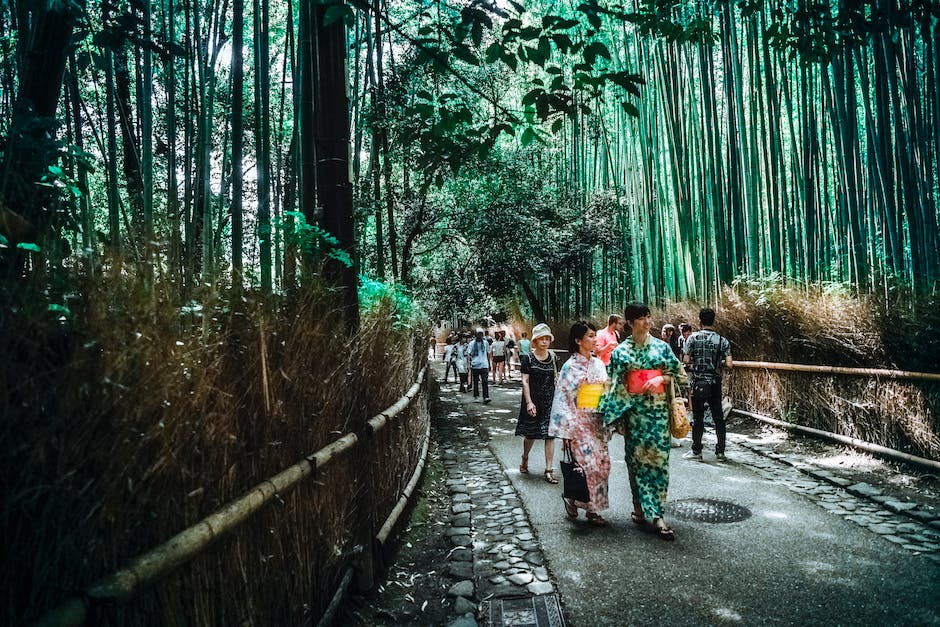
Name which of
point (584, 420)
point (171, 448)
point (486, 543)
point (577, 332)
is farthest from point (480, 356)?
point (171, 448)

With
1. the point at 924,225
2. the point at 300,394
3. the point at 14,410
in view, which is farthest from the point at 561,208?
the point at 14,410

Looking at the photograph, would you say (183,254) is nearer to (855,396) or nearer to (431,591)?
(431,591)

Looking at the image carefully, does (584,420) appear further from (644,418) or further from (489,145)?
(489,145)

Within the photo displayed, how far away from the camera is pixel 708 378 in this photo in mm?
5320

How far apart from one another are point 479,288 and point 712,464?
10.8m

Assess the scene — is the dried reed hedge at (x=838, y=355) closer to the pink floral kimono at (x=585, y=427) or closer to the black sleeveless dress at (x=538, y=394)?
the pink floral kimono at (x=585, y=427)

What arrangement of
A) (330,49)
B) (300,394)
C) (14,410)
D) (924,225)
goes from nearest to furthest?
(14,410), (300,394), (330,49), (924,225)

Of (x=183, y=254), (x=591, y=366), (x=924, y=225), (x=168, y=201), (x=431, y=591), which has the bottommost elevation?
(x=431, y=591)

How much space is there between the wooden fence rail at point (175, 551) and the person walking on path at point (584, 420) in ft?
6.41

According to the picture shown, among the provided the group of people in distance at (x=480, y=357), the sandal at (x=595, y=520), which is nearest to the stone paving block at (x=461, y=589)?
the sandal at (x=595, y=520)

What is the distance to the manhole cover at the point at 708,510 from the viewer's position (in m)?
3.58

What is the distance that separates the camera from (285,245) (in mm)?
2350

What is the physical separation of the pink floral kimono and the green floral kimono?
0.14m

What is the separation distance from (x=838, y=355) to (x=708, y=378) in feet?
4.34
